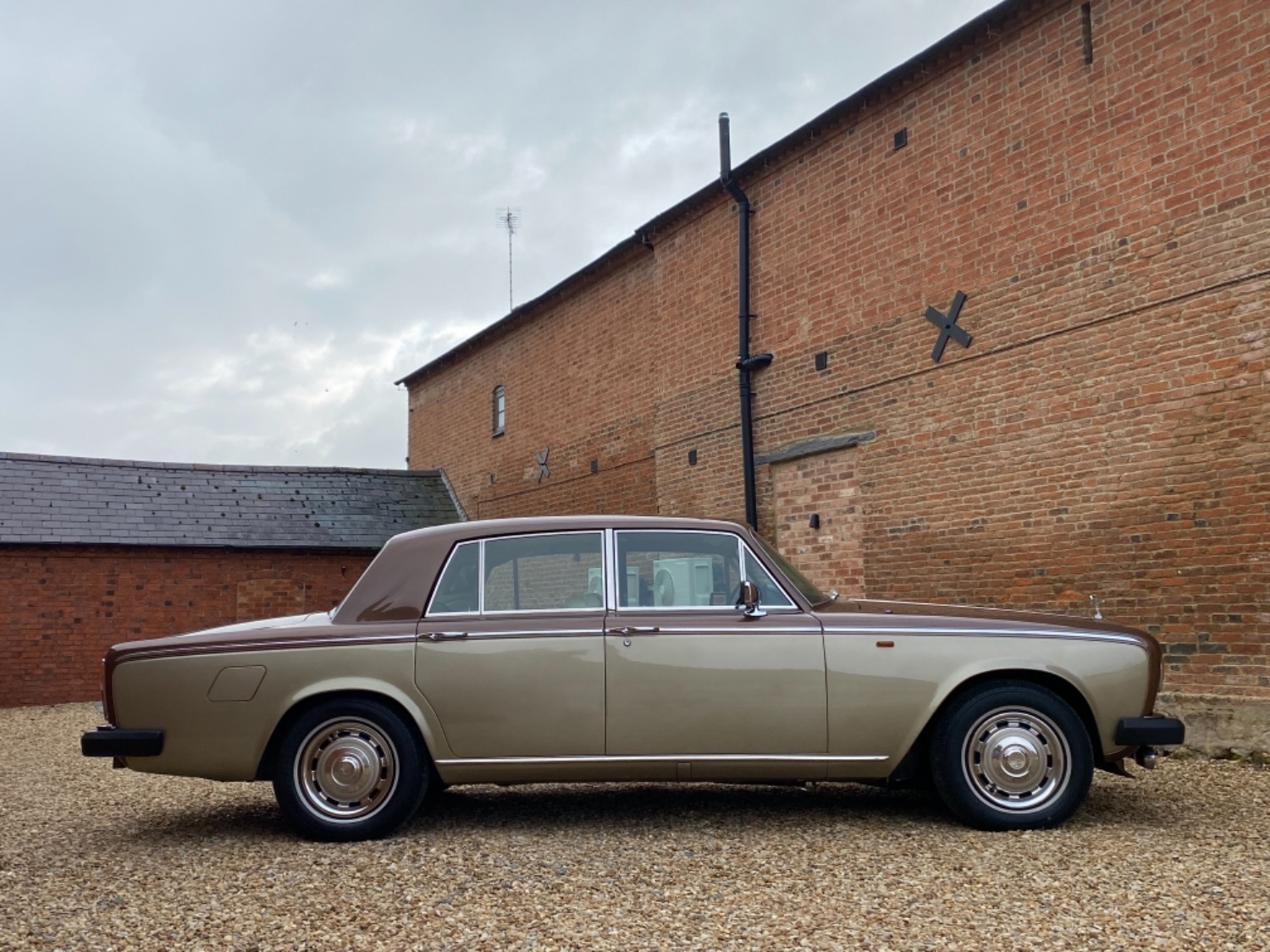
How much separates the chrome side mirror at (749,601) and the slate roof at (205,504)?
14.0 meters

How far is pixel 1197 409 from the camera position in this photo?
7840 mm

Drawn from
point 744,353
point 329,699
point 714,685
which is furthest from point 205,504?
point 714,685

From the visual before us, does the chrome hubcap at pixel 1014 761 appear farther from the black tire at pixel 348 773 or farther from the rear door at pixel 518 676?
the black tire at pixel 348 773

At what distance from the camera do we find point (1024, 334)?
9.23 meters

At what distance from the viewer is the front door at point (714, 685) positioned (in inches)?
204

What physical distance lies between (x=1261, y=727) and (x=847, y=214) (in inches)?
246

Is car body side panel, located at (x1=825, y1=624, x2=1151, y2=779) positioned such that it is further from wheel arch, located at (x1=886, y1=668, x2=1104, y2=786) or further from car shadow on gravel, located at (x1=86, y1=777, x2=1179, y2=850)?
car shadow on gravel, located at (x1=86, y1=777, x2=1179, y2=850)

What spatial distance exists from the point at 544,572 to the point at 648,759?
3.46 ft

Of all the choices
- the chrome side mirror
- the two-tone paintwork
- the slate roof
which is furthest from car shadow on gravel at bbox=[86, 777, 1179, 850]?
the slate roof

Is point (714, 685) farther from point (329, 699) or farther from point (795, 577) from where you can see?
point (329, 699)

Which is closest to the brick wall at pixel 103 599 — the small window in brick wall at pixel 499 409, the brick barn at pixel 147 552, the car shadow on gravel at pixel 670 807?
the brick barn at pixel 147 552

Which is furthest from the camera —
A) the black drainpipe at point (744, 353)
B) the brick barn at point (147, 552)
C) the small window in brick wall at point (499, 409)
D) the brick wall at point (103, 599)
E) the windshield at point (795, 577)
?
the small window in brick wall at point (499, 409)

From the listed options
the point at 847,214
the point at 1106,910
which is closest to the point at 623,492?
the point at 847,214

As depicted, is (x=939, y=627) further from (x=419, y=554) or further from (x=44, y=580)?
(x=44, y=580)
